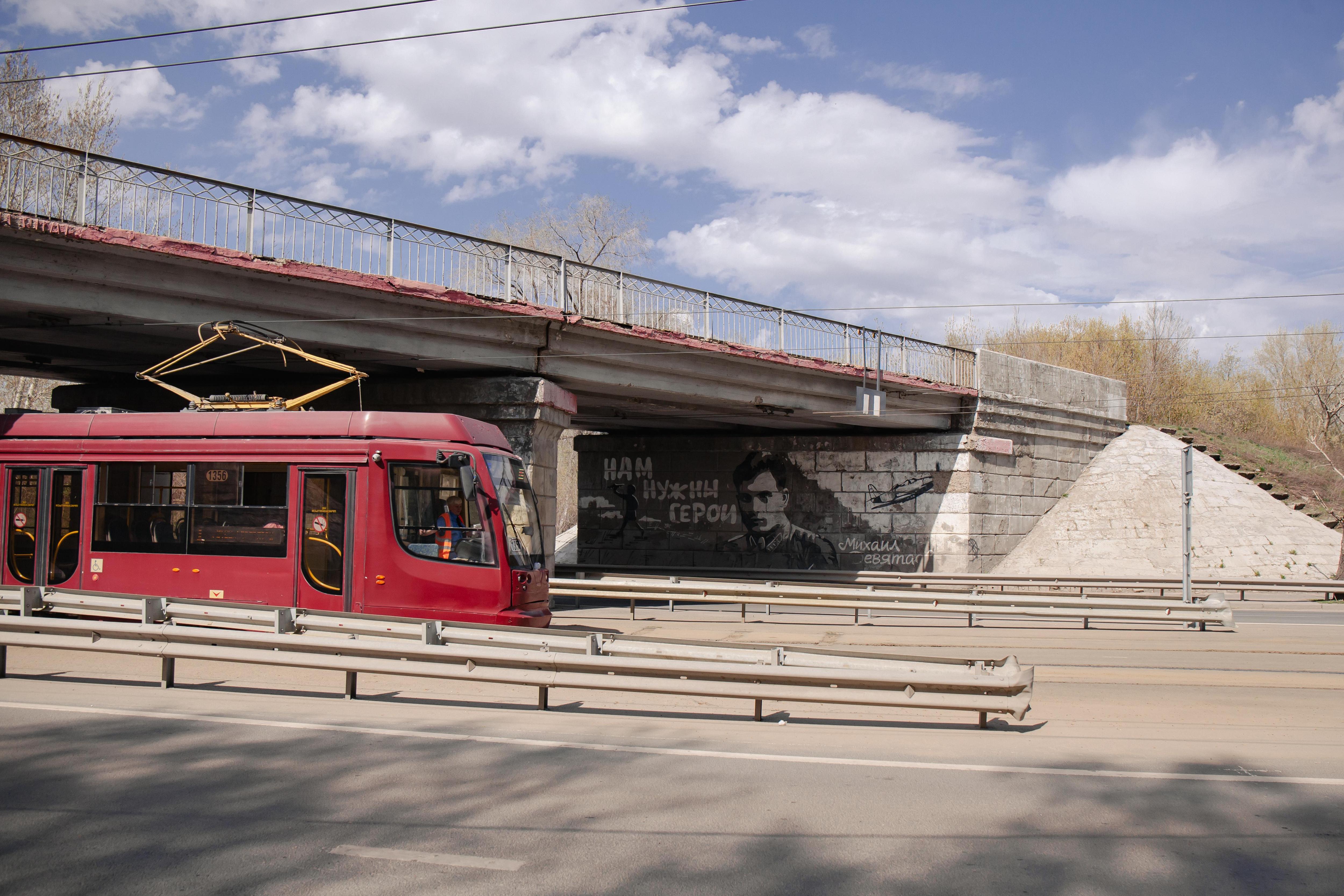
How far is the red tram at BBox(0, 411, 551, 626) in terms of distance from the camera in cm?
1095

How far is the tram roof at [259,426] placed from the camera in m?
11.2

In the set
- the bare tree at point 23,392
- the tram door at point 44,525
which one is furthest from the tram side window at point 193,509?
the bare tree at point 23,392

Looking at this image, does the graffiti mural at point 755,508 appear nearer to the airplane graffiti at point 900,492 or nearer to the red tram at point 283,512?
the airplane graffiti at point 900,492

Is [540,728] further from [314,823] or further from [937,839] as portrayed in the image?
[937,839]

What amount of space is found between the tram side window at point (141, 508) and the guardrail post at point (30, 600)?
2.21 m

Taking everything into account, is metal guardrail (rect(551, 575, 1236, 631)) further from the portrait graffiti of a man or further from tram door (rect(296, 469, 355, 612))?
the portrait graffiti of a man

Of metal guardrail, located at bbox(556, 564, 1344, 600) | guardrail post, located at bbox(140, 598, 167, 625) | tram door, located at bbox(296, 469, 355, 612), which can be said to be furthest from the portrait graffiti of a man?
guardrail post, located at bbox(140, 598, 167, 625)

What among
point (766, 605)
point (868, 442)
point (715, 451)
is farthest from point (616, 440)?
point (766, 605)

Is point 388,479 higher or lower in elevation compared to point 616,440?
lower

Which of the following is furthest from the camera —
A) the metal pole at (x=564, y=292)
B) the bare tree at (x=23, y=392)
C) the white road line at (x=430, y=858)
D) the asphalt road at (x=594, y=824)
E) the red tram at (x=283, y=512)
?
the bare tree at (x=23, y=392)

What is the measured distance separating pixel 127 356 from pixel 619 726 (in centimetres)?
1514

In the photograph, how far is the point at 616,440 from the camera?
2969 centimetres

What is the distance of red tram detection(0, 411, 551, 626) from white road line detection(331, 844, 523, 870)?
6.20 meters

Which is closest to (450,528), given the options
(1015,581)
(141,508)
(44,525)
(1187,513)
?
(141,508)
